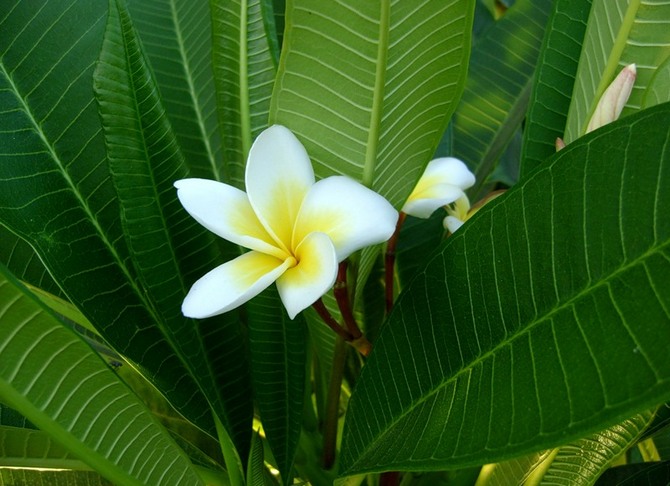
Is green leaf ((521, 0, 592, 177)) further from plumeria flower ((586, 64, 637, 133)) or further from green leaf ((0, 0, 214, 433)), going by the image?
green leaf ((0, 0, 214, 433))

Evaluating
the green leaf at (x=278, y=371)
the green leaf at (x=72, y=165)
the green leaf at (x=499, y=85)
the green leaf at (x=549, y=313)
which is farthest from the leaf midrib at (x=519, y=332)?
the green leaf at (x=499, y=85)

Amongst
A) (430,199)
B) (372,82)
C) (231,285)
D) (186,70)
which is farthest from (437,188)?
(186,70)

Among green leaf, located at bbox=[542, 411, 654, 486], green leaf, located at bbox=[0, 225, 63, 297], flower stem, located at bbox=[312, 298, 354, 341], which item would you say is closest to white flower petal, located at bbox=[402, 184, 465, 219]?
flower stem, located at bbox=[312, 298, 354, 341]

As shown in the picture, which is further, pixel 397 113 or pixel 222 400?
pixel 222 400

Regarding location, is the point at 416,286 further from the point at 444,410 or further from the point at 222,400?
the point at 222,400

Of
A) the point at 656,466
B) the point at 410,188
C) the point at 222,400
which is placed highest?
the point at 410,188

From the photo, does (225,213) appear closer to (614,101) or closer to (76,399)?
(76,399)

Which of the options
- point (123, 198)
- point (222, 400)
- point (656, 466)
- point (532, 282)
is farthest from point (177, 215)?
point (656, 466)
